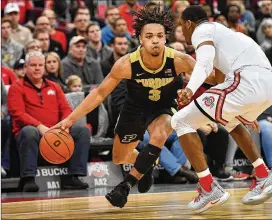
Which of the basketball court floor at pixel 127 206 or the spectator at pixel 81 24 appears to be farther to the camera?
the spectator at pixel 81 24

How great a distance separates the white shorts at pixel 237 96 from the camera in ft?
23.1

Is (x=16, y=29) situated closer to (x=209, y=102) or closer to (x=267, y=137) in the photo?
(x=267, y=137)

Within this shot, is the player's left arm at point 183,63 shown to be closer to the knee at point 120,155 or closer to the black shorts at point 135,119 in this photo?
the black shorts at point 135,119

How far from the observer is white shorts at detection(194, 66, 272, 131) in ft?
23.1

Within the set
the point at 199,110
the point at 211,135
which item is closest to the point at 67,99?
the point at 211,135

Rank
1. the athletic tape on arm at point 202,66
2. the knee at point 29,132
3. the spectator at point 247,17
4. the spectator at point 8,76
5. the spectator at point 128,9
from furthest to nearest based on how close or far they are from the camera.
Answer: the spectator at point 247,17 < the spectator at point 128,9 < the spectator at point 8,76 < the knee at point 29,132 < the athletic tape on arm at point 202,66

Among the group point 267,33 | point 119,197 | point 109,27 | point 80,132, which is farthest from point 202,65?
point 267,33

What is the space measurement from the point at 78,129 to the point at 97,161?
0.88 meters

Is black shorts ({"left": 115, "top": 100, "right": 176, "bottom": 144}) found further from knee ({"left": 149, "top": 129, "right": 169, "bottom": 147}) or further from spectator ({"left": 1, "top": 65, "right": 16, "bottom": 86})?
spectator ({"left": 1, "top": 65, "right": 16, "bottom": 86})

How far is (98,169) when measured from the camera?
11016mm

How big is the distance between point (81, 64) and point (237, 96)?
214 inches

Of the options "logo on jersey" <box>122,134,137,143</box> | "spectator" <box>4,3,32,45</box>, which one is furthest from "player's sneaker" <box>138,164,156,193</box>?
"spectator" <box>4,3,32,45</box>

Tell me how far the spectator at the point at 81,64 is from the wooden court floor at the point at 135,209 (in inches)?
128

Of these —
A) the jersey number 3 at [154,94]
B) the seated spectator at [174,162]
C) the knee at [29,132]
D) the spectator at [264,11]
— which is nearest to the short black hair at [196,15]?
the jersey number 3 at [154,94]
